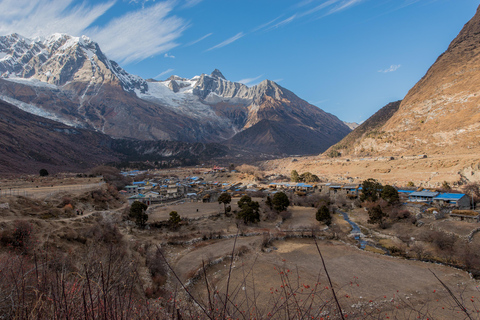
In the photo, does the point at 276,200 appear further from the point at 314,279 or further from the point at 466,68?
the point at 466,68

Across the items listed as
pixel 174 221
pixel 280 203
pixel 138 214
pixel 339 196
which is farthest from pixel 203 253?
pixel 339 196

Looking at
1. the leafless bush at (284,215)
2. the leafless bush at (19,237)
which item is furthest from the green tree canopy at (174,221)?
the leafless bush at (19,237)

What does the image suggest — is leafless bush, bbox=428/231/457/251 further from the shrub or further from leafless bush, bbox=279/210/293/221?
leafless bush, bbox=279/210/293/221

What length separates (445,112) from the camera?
240 ft

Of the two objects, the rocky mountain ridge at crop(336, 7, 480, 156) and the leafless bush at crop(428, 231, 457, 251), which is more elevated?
the rocky mountain ridge at crop(336, 7, 480, 156)

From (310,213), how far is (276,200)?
19.4 feet

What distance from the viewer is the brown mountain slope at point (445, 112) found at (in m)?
63.6

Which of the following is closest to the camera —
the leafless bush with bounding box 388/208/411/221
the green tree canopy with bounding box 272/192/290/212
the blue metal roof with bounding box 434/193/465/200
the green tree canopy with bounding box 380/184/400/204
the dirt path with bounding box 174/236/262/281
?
the dirt path with bounding box 174/236/262/281

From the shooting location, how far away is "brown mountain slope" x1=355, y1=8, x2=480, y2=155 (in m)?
63.6

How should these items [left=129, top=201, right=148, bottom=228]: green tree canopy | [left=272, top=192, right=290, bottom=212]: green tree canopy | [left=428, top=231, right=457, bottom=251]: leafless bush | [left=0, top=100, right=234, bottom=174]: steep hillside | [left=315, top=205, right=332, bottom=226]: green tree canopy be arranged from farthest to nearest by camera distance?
[left=0, top=100, right=234, bottom=174]: steep hillside, [left=272, top=192, right=290, bottom=212]: green tree canopy, [left=315, top=205, right=332, bottom=226]: green tree canopy, [left=129, top=201, right=148, bottom=228]: green tree canopy, [left=428, top=231, right=457, bottom=251]: leafless bush

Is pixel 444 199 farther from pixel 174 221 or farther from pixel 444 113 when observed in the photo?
pixel 444 113

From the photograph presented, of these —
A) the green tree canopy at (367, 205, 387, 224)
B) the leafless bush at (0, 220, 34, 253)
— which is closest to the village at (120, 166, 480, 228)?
the green tree canopy at (367, 205, 387, 224)

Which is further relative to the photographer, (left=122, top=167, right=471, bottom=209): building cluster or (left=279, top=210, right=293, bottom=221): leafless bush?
(left=279, top=210, right=293, bottom=221): leafless bush

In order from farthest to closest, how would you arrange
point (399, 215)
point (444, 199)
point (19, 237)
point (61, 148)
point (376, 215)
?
point (61, 148) < point (444, 199) < point (399, 215) < point (376, 215) < point (19, 237)
